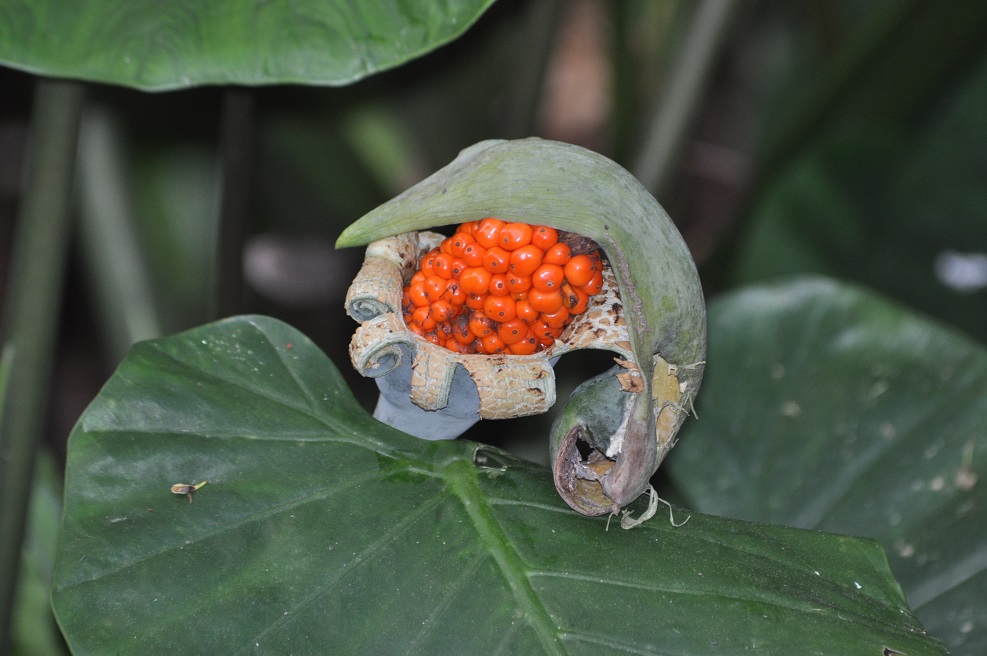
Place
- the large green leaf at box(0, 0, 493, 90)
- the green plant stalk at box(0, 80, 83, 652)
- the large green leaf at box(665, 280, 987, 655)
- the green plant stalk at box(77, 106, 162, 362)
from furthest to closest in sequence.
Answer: the green plant stalk at box(77, 106, 162, 362) → the large green leaf at box(665, 280, 987, 655) → the green plant stalk at box(0, 80, 83, 652) → the large green leaf at box(0, 0, 493, 90)

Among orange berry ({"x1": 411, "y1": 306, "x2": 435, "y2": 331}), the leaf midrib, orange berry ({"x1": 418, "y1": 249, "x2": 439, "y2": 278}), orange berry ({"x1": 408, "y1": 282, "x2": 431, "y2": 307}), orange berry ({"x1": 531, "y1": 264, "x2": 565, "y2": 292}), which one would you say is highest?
→ orange berry ({"x1": 531, "y1": 264, "x2": 565, "y2": 292})

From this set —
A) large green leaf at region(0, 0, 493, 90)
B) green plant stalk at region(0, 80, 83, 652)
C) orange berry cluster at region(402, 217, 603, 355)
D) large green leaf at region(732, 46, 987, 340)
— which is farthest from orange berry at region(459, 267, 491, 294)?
large green leaf at region(732, 46, 987, 340)

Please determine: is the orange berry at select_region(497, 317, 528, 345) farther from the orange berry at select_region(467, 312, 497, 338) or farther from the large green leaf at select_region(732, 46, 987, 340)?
the large green leaf at select_region(732, 46, 987, 340)

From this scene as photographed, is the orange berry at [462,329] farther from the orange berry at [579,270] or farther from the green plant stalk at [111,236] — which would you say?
the green plant stalk at [111,236]

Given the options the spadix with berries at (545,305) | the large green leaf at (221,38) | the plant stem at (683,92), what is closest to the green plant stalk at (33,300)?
the large green leaf at (221,38)

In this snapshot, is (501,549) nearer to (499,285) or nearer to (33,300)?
(499,285)

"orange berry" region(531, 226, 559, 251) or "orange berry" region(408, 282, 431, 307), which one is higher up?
"orange berry" region(531, 226, 559, 251)

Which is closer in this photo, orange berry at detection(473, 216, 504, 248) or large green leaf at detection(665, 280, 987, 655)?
orange berry at detection(473, 216, 504, 248)

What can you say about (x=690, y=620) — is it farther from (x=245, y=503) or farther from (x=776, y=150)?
(x=776, y=150)
